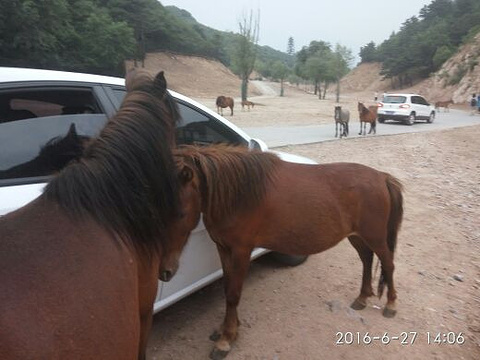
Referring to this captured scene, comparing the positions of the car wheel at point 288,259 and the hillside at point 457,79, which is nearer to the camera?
the car wheel at point 288,259

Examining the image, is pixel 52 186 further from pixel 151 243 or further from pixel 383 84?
pixel 383 84

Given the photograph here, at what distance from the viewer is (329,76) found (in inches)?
2351

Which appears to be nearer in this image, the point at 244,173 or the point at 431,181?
the point at 244,173

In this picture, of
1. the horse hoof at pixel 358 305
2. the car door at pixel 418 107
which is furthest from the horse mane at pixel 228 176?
the car door at pixel 418 107

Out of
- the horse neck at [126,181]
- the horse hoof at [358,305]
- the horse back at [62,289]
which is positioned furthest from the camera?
the horse hoof at [358,305]

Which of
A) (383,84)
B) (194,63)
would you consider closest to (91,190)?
(194,63)

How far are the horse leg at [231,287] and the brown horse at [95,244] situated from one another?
104cm

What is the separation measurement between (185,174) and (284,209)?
1.00m

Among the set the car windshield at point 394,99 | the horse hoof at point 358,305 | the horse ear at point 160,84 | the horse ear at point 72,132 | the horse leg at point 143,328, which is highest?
the car windshield at point 394,99

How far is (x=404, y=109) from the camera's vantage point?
2169 centimetres

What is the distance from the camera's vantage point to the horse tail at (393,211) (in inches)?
124

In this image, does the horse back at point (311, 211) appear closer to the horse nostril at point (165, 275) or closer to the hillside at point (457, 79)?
the horse nostril at point (165, 275)

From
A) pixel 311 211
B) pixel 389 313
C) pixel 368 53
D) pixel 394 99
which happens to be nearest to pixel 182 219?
pixel 311 211

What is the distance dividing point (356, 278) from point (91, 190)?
3235mm
